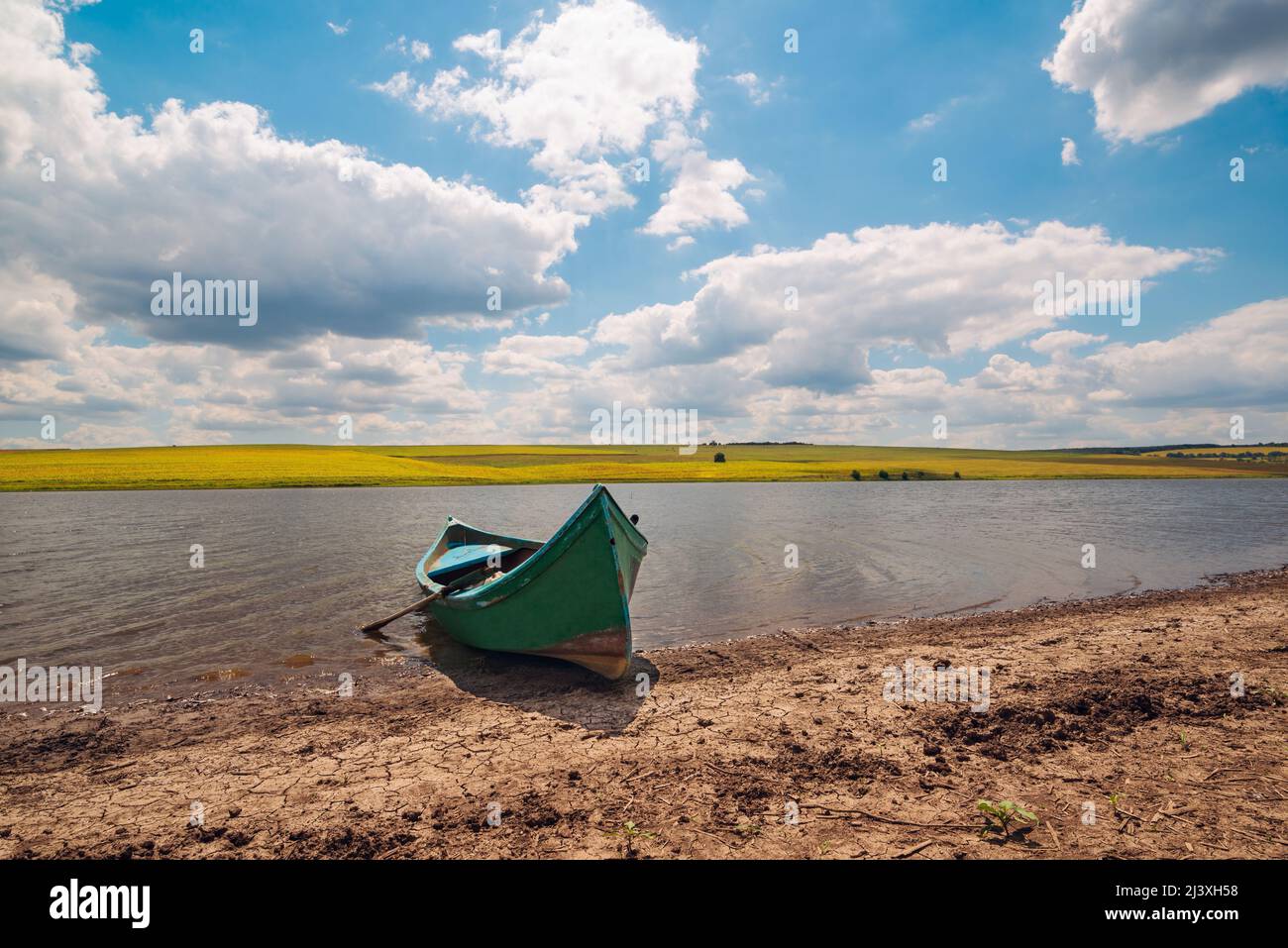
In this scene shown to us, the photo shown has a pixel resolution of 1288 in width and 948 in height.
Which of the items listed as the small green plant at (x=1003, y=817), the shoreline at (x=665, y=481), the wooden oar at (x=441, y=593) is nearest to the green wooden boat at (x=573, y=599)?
the wooden oar at (x=441, y=593)

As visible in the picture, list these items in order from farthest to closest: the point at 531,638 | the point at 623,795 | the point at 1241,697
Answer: the point at 531,638 < the point at 1241,697 < the point at 623,795

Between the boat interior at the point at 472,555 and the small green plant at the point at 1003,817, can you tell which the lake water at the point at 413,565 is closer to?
the boat interior at the point at 472,555

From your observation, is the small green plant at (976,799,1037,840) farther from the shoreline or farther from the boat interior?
the shoreline

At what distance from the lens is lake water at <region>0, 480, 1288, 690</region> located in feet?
41.1

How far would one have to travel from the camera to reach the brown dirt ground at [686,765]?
5.11 metres

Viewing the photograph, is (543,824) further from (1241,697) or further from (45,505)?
(45,505)

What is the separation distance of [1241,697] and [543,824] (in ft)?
29.2

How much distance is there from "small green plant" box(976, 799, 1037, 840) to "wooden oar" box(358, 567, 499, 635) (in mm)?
9588

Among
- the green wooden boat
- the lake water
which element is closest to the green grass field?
the lake water

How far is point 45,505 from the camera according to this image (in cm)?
4069

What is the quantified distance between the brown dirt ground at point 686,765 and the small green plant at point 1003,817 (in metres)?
0.08

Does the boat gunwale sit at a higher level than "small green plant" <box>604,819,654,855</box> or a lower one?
higher
